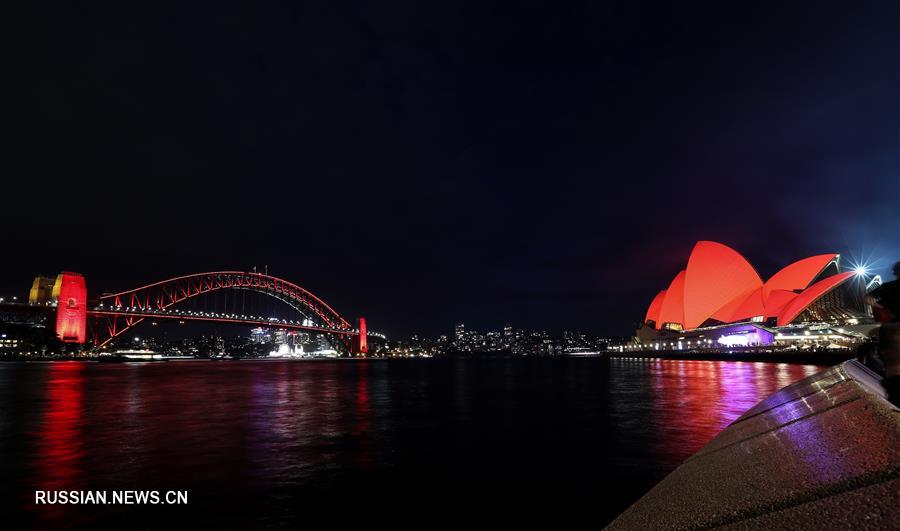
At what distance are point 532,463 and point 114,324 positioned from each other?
3090 inches

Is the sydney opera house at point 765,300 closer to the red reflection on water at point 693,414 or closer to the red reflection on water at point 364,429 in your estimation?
the red reflection on water at point 693,414

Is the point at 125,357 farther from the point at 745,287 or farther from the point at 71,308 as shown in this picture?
the point at 745,287

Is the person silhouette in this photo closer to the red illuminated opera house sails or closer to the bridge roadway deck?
the bridge roadway deck

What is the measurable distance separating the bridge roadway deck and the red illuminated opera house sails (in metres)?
77.3

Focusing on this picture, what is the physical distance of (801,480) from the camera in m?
1.66

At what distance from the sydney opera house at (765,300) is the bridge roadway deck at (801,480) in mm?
75714

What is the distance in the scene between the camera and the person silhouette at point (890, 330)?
8.80 feet

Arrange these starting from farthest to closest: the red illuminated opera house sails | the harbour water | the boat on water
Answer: the boat on water
the red illuminated opera house sails
the harbour water

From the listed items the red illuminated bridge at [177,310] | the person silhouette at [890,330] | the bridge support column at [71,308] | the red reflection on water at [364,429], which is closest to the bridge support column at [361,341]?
the red illuminated bridge at [177,310]

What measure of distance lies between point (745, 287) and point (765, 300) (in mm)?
3263

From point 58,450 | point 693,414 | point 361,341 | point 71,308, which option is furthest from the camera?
point 361,341

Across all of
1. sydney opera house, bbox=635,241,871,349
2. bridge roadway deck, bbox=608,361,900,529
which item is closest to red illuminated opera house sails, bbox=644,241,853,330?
sydney opera house, bbox=635,241,871,349

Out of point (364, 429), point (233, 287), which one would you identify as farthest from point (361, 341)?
point (364, 429)

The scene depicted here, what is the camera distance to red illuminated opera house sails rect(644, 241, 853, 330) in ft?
228
